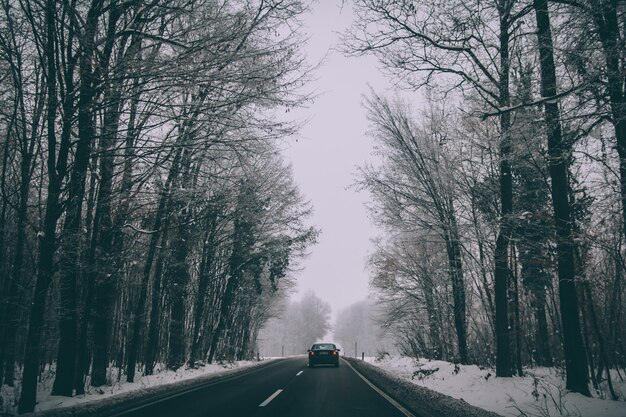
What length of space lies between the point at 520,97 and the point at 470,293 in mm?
11577

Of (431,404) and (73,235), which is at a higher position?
(73,235)

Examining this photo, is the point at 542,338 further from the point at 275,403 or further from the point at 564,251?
the point at 275,403

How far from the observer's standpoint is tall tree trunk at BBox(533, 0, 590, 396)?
7223 millimetres

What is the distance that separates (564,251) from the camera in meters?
7.62

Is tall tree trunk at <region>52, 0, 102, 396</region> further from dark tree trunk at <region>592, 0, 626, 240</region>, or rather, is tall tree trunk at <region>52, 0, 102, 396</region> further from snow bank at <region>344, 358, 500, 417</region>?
dark tree trunk at <region>592, 0, 626, 240</region>

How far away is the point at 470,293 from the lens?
55.3 feet

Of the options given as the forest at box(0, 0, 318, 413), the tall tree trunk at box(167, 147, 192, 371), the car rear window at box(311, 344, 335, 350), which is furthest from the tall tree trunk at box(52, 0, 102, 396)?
the car rear window at box(311, 344, 335, 350)

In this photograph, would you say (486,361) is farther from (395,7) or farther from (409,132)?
(395,7)

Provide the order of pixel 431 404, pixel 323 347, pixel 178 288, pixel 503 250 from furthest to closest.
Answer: pixel 323 347 → pixel 178 288 → pixel 503 250 → pixel 431 404

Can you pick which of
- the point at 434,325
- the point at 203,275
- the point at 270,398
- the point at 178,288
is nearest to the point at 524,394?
the point at 270,398

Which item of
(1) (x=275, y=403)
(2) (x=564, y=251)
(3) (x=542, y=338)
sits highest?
(2) (x=564, y=251)

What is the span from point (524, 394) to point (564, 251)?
2964mm

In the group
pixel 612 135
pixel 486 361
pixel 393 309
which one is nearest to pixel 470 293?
pixel 486 361

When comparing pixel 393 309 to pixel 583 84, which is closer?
pixel 583 84
